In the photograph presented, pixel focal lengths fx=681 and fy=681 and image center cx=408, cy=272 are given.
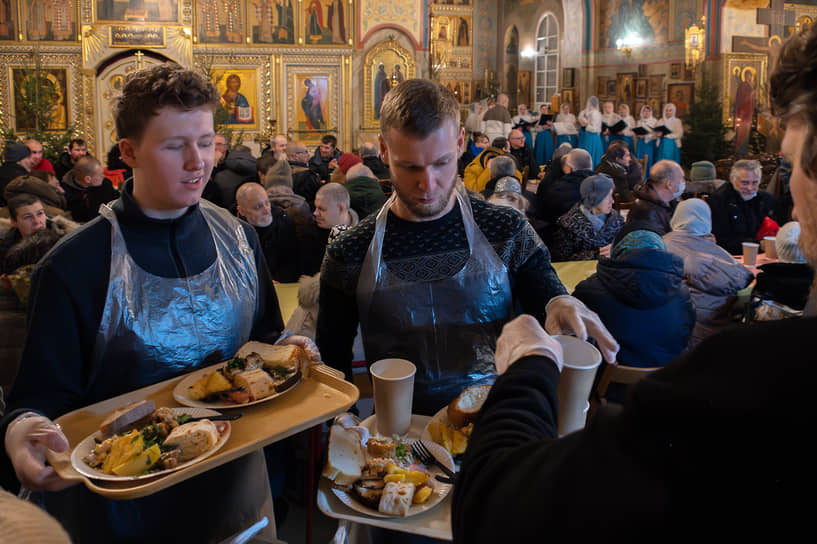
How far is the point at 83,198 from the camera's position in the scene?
24.3 ft

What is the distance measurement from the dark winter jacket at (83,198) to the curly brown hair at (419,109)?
240 inches

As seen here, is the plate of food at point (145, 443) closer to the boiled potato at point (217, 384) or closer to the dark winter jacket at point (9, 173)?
the boiled potato at point (217, 384)

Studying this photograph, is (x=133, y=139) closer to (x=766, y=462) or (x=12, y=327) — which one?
(x=766, y=462)

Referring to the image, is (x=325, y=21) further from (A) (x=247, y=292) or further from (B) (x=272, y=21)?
(A) (x=247, y=292)

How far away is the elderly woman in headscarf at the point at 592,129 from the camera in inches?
630

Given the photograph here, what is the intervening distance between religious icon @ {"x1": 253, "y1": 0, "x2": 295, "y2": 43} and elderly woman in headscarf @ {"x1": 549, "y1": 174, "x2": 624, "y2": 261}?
39.1ft

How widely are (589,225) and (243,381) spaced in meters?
4.24

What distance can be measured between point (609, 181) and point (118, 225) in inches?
173

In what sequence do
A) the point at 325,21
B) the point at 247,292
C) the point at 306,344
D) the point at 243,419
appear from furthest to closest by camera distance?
the point at 325,21 → the point at 247,292 → the point at 306,344 → the point at 243,419

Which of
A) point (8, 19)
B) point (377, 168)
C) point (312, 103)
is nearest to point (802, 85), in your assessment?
point (377, 168)

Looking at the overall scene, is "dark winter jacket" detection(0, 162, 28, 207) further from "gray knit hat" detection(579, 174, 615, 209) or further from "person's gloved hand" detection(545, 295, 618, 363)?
"person's gloved hand" detection(545, 295, 618, 363)

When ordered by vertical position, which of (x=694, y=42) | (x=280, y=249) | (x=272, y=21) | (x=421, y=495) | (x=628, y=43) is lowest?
(x=421, y=495)

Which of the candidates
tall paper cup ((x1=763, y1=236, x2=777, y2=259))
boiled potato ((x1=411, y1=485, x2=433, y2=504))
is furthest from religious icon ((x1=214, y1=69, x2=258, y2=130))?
boiled potato ((x1=411, y1=485, x2=433, y2=504))

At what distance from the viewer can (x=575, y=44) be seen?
19828 millimetres
